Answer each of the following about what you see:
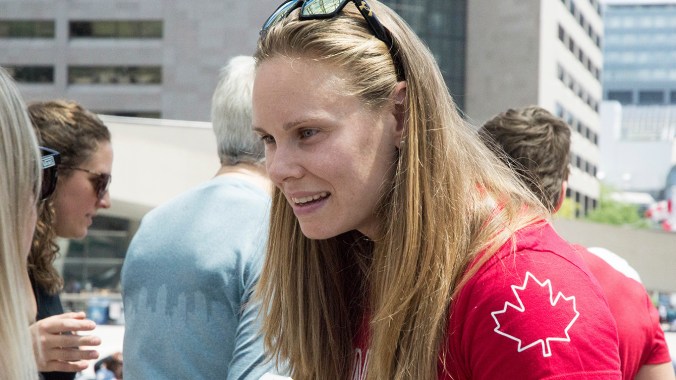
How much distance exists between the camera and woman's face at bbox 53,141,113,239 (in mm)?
3562

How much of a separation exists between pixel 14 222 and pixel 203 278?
1245 mm

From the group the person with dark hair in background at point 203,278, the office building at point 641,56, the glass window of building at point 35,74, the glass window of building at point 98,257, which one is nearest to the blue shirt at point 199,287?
the person with dark hair in background at point 203,278

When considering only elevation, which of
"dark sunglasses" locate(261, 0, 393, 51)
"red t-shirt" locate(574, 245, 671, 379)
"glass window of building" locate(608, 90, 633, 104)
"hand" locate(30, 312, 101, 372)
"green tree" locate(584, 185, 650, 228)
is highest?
"dark sunglasses" locate(261, 0, 393, 51)

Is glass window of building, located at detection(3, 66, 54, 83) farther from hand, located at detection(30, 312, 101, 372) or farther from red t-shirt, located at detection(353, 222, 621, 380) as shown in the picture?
red t-shirt, located at detection(353, 222, 621, 380)

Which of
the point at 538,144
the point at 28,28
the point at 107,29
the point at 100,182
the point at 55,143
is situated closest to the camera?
the point at 538,144

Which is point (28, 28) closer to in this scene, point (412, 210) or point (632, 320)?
point (632, 320)

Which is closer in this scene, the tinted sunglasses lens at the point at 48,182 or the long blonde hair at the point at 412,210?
the long blonde hair at the point at 412,210

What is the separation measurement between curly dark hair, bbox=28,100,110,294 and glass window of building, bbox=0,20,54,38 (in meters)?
55.9

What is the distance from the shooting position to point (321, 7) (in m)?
1.92

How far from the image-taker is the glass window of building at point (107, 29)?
56.3 meters

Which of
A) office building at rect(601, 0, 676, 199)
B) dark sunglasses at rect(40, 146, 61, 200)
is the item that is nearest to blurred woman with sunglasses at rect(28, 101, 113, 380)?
dark sunglasses at rect(40, 146, 61, 200)

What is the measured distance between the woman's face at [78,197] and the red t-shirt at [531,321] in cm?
220

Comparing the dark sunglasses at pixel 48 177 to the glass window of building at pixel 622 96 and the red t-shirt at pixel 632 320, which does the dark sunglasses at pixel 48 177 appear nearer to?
the red t-shirt at pixel 632 320

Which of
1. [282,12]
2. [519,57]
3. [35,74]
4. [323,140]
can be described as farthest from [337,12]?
[519,57]
